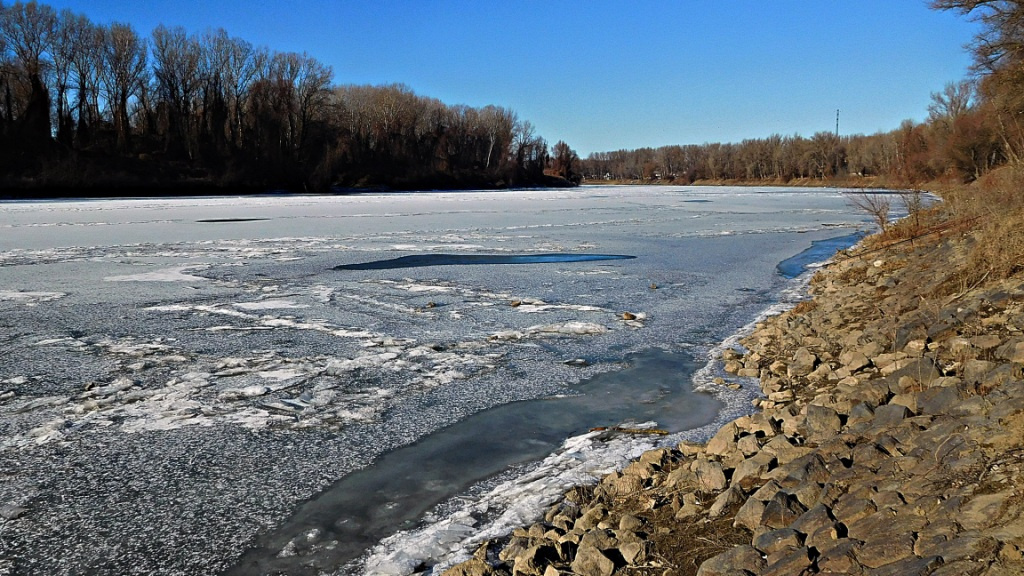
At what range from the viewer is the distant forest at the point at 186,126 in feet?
142

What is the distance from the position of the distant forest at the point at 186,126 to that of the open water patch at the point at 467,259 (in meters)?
34.3

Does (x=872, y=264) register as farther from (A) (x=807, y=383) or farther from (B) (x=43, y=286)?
(B) (x=43, y=286)

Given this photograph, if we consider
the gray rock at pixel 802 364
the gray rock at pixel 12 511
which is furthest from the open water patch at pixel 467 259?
the gray rock at pixel 12 511

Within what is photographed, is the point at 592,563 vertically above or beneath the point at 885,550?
beneath

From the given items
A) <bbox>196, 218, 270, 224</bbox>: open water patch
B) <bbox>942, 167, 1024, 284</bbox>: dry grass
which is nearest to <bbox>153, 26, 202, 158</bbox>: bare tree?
<bbox>196, 218, 270, 224</bbox>: open water patch

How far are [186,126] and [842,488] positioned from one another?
56.1 meters

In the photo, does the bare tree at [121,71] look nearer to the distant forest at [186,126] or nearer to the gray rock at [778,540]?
the distant forest at [186,126]

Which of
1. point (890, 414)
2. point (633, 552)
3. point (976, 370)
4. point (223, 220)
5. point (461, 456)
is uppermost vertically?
point (223, 220)

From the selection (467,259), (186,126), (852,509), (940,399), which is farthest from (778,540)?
(186,126)

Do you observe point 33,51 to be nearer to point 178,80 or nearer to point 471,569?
point 178,80

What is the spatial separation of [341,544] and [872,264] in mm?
8675

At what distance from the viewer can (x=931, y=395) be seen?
3381mm

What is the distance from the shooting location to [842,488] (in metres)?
2.66

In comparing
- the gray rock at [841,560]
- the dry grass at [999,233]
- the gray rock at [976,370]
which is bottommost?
the gray rock at [841,560]
